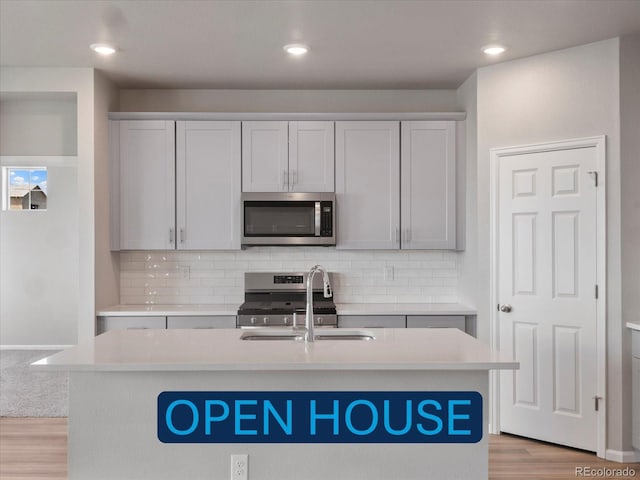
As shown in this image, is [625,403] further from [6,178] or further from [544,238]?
[6,178]

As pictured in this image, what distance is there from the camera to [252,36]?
3.71m

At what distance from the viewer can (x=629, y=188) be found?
3670mm

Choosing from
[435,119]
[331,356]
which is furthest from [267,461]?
[435,119]

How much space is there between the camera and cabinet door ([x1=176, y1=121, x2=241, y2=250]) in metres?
4.70

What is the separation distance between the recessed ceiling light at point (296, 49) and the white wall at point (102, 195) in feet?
5.11

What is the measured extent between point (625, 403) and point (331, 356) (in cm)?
224

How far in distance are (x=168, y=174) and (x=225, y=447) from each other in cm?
268

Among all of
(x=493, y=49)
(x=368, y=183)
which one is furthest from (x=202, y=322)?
(x=493, y=49)

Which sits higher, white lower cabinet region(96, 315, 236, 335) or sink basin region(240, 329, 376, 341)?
sink basin region(240, 329, 376, 341)

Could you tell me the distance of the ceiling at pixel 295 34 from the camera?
10.6 feet

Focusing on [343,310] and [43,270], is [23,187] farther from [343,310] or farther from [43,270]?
[343,310]

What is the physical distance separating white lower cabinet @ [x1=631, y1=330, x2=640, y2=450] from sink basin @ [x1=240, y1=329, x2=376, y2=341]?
173 centimetres

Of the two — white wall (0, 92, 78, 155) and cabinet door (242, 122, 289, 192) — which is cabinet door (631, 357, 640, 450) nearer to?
cabinet door (242, 122, 289, 192)

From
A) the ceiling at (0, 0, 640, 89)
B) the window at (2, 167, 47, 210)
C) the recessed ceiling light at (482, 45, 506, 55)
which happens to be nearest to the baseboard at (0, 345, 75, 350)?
the window at (2, 167, 47, 210)
